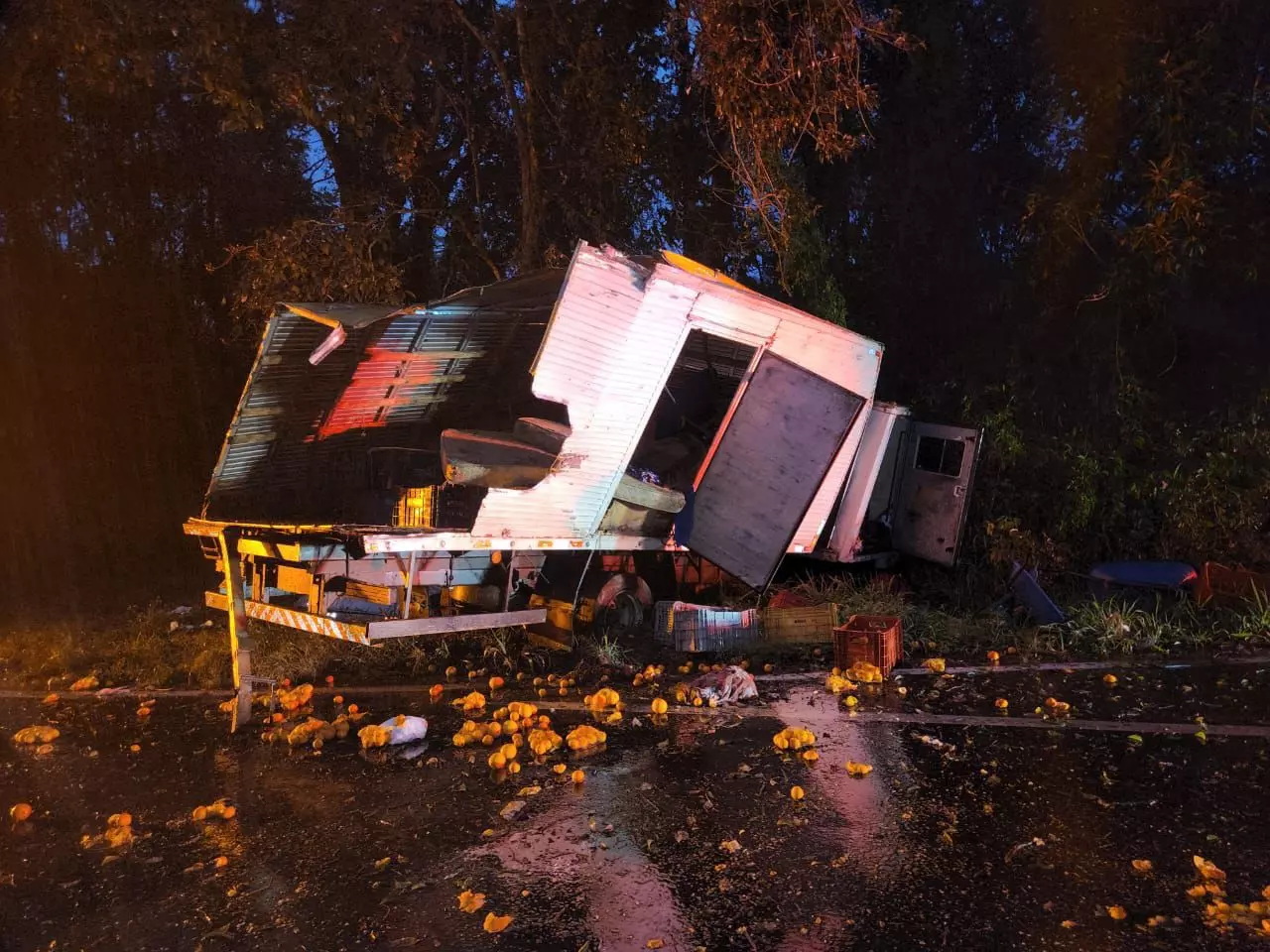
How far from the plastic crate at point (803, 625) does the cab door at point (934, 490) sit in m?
2.22

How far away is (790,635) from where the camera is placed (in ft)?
23.8

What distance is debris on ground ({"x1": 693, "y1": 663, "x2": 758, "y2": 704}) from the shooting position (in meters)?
5.79

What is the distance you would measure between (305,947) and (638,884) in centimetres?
122

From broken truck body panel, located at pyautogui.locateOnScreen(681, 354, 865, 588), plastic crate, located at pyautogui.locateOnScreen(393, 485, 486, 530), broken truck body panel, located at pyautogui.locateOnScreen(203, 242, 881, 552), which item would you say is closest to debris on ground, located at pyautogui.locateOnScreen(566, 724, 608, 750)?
broken truck body panel, located at pyautogui.locateOnScreen(203, 242, 881, 552)

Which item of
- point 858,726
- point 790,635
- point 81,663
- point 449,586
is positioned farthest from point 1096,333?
point 81,663

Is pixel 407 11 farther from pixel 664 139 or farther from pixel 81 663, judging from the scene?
pixel 81 663

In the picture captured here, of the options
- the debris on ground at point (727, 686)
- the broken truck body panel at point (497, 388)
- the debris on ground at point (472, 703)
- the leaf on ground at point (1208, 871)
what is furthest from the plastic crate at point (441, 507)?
the leaf on ground at point (1208, 871)

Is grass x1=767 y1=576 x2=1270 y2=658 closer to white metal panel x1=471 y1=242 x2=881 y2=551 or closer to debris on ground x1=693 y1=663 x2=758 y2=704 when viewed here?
debris on ground x1=693 y1=663 x2=758 y2=704

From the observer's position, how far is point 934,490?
29.7 ft

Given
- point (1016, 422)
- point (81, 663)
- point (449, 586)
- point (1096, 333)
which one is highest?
point (1096, 333)

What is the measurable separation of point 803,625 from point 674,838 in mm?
3647

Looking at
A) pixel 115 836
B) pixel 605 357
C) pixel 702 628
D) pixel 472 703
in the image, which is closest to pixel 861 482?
pixel 702 628

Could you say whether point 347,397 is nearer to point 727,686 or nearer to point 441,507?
point 441,507

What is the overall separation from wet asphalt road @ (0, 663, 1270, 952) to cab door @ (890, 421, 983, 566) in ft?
11.1
